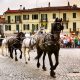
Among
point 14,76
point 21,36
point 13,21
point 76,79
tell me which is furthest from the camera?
point 13,21

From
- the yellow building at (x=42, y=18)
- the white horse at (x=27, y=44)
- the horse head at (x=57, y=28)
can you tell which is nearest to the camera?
the horse head at (x=57, y=28)

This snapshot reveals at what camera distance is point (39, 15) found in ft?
360

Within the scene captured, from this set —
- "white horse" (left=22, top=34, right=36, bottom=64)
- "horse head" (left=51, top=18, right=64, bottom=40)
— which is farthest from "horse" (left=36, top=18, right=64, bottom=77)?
"white horse" (left=22, top=34, right=36, bottom=64)

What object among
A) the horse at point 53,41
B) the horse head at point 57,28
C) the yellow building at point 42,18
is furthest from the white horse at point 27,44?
the yellow building at point 42,18

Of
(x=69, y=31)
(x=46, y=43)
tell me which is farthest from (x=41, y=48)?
(x=69, y=31)

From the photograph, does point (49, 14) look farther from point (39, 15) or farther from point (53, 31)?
point (53, 31)

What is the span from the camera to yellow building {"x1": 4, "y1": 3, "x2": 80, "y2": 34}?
10775 centimetres

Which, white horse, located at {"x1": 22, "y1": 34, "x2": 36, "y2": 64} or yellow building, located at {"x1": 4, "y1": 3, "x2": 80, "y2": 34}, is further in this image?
yellow building, located at {"x1": 4, "y1": 3, "x2": 80, "y2": 34}

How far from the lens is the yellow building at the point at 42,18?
354 ft

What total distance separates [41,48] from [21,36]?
7.71 metres

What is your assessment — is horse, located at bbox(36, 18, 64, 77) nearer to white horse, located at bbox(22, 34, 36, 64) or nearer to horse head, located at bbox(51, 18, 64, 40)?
horse head, located at bbox(51, 18, 64, 40)

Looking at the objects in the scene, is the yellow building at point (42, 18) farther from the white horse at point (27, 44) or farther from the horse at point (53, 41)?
the horse at point (53, 41)

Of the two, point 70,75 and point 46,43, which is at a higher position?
point 46,43

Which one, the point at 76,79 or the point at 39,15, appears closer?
the point at 76,79
